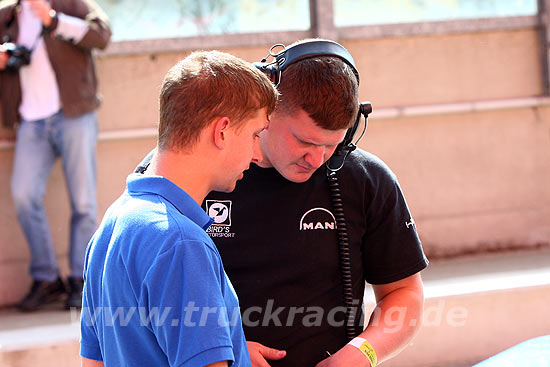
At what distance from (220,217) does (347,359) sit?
0.50 m

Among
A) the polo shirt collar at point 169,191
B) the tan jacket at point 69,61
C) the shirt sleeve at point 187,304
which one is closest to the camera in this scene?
the shirt sleeve at point 187,304

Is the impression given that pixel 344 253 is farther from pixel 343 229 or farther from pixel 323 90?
pixel 323 90

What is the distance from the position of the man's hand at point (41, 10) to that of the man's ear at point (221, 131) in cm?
309

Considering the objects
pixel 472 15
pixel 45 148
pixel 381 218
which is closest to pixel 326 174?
pixel 381 218

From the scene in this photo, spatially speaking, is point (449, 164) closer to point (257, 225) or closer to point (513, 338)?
point (513, 338)

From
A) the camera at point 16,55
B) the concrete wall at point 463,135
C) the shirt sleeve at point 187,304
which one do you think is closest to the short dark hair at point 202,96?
the shirt sleeve at point 187,304

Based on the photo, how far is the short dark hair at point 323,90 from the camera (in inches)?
71.2

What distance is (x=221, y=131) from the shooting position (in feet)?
4.60

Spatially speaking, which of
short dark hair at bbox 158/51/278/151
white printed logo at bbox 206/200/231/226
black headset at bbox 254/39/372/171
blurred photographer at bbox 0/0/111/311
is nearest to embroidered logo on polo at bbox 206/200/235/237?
white printed logo at bbox 206/200/231/226

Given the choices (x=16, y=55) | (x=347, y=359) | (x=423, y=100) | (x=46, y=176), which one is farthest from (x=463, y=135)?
(x=347, y=359)

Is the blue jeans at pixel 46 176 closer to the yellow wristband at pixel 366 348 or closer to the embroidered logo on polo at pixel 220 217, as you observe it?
the embroidered logo on polo at pixel 220 217

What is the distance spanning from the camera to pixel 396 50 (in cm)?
513

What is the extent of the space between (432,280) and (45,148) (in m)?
2.48

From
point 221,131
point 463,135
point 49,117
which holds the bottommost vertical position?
point 463,135
